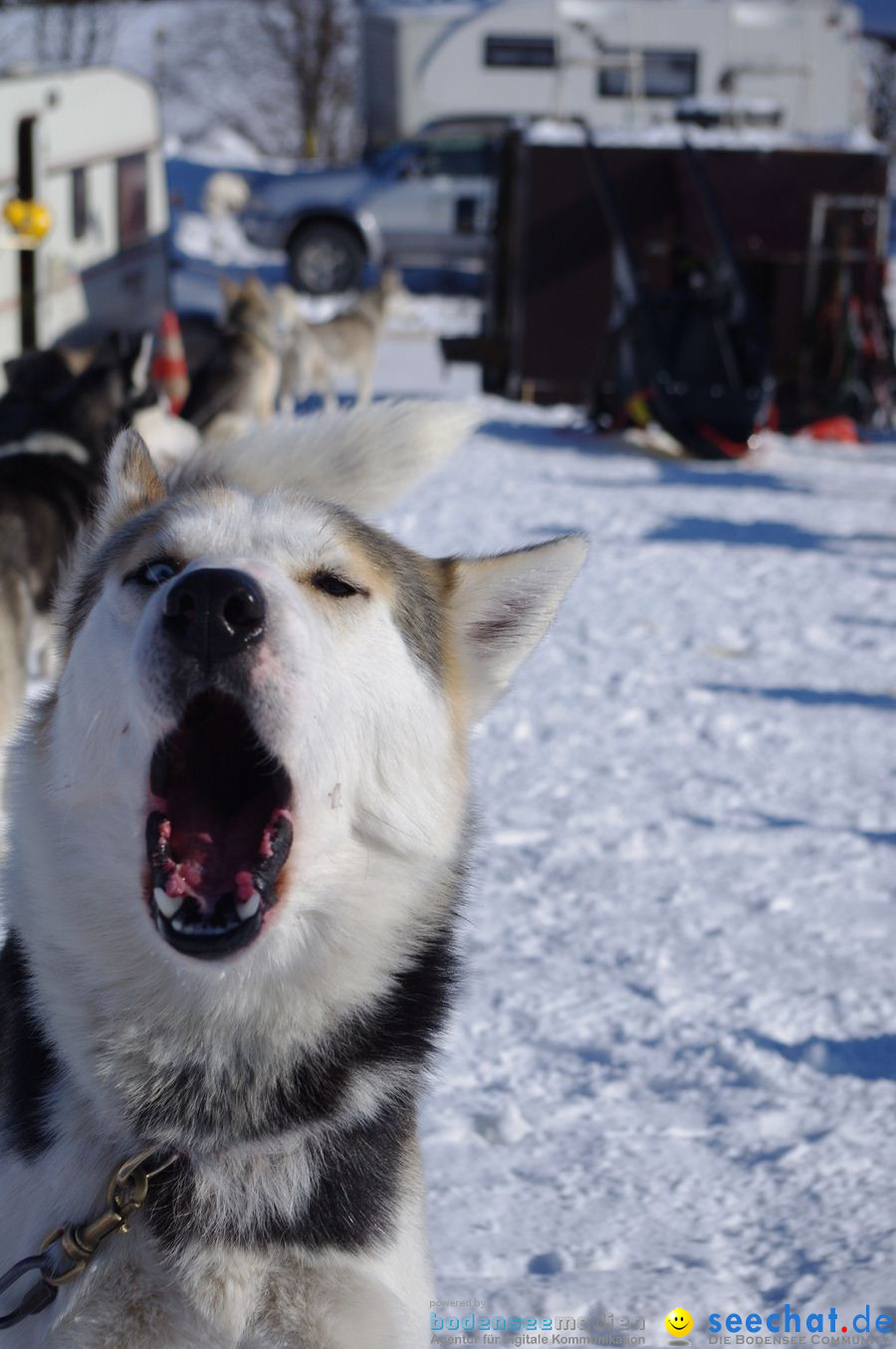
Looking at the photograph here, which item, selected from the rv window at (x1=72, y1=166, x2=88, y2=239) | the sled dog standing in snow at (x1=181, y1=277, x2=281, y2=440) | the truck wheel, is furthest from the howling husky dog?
the truck wheel

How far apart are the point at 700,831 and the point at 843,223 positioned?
25.3 ft

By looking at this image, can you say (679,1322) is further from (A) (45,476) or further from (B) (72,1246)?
(A) (45,476)

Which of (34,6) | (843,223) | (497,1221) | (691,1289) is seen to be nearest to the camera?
(691,1289)

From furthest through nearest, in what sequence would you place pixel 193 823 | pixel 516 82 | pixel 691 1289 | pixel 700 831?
pixel 516 82 < pixel 700 831 < pixel 691 1289 < pixel 193 823

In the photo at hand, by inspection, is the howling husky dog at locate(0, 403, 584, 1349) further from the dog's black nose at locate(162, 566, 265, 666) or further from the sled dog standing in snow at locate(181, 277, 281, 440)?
the sled dog standing in snow at locate(181, 277, 281, 440)

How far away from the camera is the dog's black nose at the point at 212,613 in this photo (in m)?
1.61

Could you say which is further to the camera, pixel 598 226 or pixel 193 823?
pixel 598 226

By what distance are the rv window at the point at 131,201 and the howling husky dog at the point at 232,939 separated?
9.68 m

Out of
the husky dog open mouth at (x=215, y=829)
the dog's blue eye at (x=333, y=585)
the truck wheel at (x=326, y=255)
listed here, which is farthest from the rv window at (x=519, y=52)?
the husky dog open mouth at (x=215, y=829)

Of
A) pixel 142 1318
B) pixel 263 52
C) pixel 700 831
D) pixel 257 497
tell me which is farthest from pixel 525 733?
pixel 263 52

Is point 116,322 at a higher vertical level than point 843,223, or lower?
lower

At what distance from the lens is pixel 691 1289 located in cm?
215

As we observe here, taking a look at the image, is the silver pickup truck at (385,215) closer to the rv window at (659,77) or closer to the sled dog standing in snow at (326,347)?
the rv window at (659,77)

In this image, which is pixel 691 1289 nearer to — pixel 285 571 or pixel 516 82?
pixel 285 571
